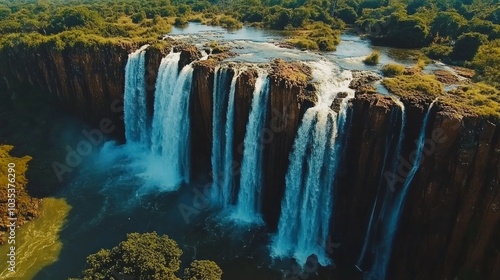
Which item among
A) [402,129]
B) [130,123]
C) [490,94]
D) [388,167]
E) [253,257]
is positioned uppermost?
[490,94]

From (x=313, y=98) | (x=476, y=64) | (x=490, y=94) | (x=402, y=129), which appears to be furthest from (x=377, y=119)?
(x=476, y=64)

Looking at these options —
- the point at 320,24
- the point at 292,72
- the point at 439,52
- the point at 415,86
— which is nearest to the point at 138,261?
the point at 292,72

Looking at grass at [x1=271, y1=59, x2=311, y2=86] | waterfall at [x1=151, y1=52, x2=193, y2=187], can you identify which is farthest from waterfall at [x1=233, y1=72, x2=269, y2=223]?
waterfall at [x1=151, y1=52, x2=193, y2=187]

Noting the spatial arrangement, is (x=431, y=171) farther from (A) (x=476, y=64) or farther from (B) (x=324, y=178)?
(A) (x=476, y=64)

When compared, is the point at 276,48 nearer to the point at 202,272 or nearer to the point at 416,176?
the point at 416,176

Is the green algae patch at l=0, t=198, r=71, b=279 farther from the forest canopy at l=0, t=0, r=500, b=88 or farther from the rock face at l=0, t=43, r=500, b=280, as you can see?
the forest canopy at l=0, t=0, r=500, b=88

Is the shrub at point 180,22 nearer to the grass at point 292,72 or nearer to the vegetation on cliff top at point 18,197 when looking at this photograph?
the grass at point 292,72
